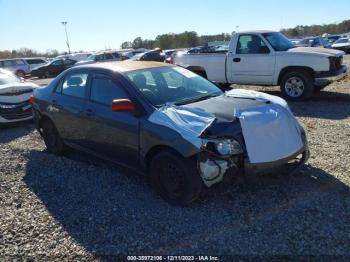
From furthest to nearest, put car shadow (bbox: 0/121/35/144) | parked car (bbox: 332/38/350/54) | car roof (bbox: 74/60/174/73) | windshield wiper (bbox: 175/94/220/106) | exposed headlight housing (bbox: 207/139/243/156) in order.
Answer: parked car (bbox: 332/38/350/54) < car shadow (bbox: 0/121/35/144) < car roof (bbox: 74/60/174/73) < windshield wiper (bbox: 175/94/220/106) < exposed headlight housing (bbox: 207/139/243/156)

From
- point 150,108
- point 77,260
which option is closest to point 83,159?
point 150,108

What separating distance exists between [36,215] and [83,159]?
1845mm

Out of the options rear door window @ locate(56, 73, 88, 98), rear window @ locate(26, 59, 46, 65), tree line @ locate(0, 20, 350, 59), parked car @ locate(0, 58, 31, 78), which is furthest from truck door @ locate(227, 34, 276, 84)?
tree line @ locate(0, 20, 350, 59)

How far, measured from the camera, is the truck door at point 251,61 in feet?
34.0

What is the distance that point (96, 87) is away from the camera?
5.16 m

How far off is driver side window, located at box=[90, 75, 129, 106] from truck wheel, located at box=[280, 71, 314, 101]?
650cm

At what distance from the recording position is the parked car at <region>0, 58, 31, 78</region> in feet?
98.5

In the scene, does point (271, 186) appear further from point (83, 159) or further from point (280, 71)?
point (280, 71)

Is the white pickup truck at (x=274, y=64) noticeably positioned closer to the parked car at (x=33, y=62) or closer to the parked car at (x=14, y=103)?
the parked car at (x=14, y=103)

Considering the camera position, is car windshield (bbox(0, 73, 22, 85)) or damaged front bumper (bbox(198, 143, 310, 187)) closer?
damaged front bumper (bbox(198, 143, 310, 187))

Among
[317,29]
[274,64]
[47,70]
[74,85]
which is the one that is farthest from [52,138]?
[317,29]

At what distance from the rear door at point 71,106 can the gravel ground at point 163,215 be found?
53cm

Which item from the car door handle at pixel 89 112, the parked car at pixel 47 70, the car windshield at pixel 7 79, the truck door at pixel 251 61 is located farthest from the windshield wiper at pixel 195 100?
the parked car at pixel 47 70

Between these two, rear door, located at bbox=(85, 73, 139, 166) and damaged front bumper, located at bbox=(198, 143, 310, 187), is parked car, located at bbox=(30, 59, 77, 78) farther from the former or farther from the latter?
damaged front bumper, located at bbox=(198, 143, 310, 187)
